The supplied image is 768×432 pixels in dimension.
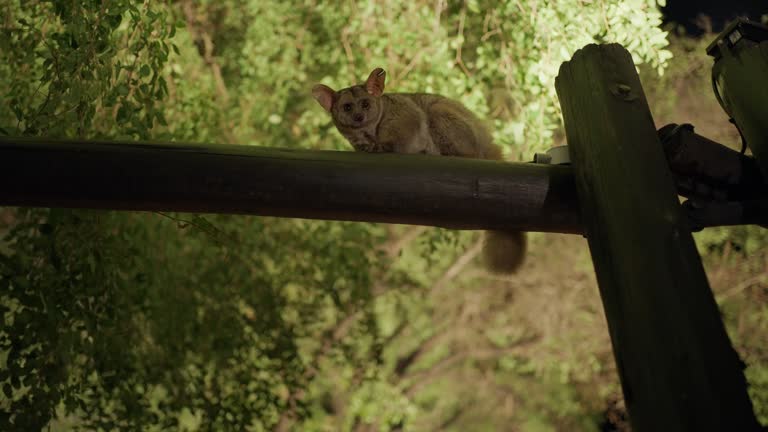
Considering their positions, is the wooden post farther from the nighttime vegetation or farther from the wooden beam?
the nighttime vegetation

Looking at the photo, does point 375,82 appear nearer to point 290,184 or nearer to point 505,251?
point 505,251

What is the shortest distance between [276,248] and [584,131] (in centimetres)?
293

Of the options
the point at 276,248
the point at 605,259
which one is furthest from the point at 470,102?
the point at 605,259

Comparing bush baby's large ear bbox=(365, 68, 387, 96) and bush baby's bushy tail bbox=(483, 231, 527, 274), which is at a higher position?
bush baby's large ear bbox=(365, 68, 387, 96)

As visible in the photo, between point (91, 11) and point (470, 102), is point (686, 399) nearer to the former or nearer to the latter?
point (91, 11)

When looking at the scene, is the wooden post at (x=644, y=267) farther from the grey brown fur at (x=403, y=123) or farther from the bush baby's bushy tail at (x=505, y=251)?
the grey brown fur at (x=403, y=123)

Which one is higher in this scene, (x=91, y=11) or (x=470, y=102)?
(x=470, y=102)

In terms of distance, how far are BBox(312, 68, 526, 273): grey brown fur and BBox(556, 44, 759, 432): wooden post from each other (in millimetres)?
689

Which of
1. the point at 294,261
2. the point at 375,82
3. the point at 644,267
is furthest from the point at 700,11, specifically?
the point at 644,267

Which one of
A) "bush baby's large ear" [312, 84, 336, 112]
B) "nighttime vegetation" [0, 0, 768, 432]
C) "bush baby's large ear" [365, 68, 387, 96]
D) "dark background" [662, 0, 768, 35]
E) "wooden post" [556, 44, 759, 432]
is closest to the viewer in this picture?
"wooden post" [556, 44, 759, 432]

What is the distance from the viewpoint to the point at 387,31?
4102 millimetres

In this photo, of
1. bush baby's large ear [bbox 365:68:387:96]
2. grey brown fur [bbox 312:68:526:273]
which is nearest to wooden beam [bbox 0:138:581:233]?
grey brown fur [bbox 312:68:526:273]

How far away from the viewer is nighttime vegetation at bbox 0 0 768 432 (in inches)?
97.1

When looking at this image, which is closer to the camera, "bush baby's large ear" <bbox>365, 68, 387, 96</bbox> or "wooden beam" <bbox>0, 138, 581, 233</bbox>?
"wooden beam" <bbox>0, 138, 581, 233</bbox>
